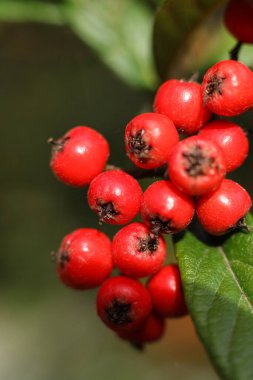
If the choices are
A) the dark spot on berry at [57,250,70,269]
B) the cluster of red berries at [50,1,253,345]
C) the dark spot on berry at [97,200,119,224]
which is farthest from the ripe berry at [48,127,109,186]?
the dark spot on berry at [57,250,70,269]

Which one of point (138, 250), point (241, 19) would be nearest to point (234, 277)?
point (138, 250)

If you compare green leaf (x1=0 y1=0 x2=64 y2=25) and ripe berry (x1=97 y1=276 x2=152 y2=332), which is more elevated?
green leaf (x1=0 y1=0 x2=64 y2=25)

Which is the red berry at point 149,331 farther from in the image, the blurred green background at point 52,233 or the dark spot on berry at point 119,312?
the blurred green background at point 52,233

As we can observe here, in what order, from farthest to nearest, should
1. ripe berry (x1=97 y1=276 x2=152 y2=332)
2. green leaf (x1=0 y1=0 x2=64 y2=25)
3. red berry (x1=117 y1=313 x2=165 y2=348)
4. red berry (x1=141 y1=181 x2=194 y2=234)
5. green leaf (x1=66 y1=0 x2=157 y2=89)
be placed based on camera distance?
green leaf (x1=66 y1=0 x2=157 y2=89)
green leaf (x1=0 y1=0 x2=64 y2=25)
red berry (x1=117 y1=313 x2=165 y2=348)
ripe berry (x1=97 y1=276 x2=152 y2=332)
red berry (x1=141 y1=181 x2=194 y2=234)

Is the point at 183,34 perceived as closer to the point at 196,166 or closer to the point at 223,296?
the point at 196,166

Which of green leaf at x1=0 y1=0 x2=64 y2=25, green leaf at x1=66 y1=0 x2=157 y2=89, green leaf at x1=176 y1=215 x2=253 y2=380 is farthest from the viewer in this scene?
green leaf at x1=66 y1=0 x2=157 y2=89

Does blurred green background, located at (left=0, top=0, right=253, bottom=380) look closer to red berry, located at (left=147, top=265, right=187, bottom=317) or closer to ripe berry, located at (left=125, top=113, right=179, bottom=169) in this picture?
red berry, located at (left=147, top=265, right=187, bottom=317)

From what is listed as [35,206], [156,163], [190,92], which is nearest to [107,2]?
[190,92]
